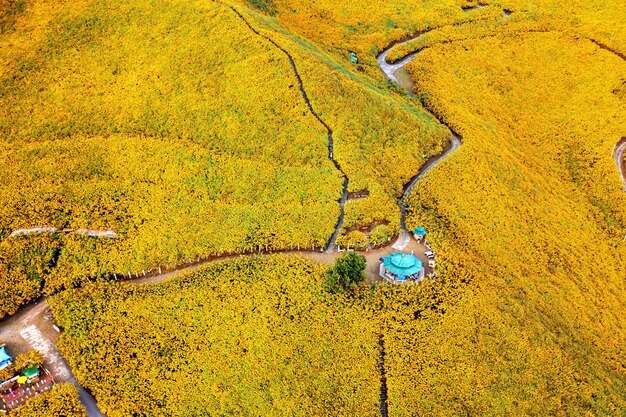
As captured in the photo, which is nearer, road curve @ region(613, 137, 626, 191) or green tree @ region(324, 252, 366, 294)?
green tree @ region(324, 252, 366, 294)

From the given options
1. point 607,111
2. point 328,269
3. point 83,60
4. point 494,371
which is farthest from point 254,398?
point 607,111

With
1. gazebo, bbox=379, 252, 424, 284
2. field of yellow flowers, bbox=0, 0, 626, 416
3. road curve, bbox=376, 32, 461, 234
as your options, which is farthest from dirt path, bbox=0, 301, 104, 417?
road curve, bbox=376, 32, 461, 234

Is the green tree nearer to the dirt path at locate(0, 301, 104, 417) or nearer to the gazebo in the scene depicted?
the gazebo

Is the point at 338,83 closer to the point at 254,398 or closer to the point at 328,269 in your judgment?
the point at 328,269

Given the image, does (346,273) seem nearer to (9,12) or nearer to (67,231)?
(67,231)

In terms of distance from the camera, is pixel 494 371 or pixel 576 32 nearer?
pixel 494 371

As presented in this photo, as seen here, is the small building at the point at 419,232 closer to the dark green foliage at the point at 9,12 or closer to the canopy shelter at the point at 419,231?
the canopy shelter at the point at 419,231

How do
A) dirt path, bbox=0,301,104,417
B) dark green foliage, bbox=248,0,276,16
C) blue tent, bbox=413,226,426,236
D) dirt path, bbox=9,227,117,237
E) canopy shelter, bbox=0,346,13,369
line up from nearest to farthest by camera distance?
dirt path, bbox=0,301,104,417
canopy shelter, bbox=0,346,13,369
dirt path, bbox=9,227,117,237
blue tent, bbox=413,226,426,236
dark green foliage, bbox=248,0,276,16

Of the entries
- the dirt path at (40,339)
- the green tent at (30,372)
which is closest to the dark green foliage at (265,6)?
the dirt path at (40,339)
